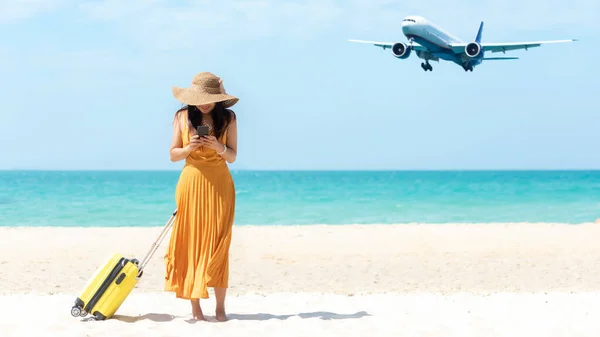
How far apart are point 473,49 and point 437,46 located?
1234mm

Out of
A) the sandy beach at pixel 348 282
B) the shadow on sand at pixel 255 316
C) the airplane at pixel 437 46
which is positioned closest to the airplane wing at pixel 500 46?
the airplane at pixel 437 46

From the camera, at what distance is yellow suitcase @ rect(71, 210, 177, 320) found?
525cm

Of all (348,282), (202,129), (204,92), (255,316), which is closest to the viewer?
(202,129)

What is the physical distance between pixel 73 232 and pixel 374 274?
311 inches

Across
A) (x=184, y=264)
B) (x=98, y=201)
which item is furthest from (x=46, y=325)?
(x=98, y=201)

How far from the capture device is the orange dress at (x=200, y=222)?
5086 mm

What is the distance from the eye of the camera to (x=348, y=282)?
9.23 meters

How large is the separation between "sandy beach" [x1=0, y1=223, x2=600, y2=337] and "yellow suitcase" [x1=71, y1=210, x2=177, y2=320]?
0.10 meters

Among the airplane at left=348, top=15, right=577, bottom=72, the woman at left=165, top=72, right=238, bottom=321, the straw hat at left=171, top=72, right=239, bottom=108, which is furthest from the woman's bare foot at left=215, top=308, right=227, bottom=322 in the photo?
the airplane at left=348, top=15, right=577, bottom=72

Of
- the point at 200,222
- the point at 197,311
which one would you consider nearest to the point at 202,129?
the point at 200,222

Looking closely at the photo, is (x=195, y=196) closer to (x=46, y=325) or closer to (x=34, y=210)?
(x=46, y=325)

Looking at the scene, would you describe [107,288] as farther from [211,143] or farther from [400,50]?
[400,50]

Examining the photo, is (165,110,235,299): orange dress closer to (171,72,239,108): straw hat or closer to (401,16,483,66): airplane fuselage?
(171,72,239,108): straw hat

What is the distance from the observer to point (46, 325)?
523 centimetres
